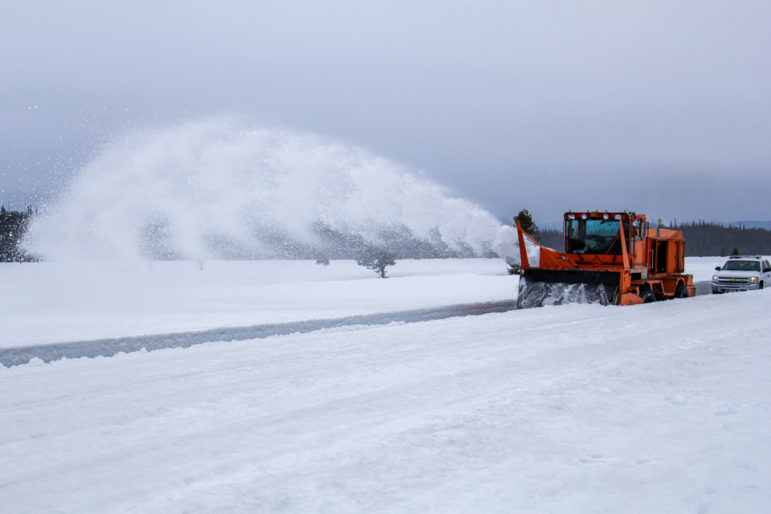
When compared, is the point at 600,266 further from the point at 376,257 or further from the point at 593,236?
the point at 376,257

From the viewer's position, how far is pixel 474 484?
4195 millimetres

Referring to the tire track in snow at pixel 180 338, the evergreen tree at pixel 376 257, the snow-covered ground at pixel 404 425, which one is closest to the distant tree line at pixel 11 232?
the evergreen tree at pixel 376 257

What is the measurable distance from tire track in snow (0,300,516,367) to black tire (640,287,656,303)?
465cm

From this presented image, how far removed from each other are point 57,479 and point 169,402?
84.2 inches

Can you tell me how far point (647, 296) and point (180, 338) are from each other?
512 inches

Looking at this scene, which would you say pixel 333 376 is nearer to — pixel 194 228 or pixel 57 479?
pixel 57 479

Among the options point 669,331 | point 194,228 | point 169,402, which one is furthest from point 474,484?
point 194,228

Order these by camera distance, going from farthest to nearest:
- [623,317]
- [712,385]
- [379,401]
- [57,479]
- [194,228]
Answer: [194,228] < [623,317] < [712,385] < [379,401] < [57,479]

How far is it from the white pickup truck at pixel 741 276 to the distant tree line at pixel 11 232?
76048mm

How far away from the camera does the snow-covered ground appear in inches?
161

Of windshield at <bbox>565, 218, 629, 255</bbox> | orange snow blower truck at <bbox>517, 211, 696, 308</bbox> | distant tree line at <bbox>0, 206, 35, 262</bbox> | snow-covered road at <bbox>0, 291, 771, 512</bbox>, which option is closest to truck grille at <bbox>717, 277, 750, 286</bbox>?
orange snow blower truck at <bbox>517, 211, 696, 308</bbox>

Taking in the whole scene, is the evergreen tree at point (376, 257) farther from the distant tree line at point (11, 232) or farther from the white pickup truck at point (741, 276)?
the distant tree line at point (11, 232)

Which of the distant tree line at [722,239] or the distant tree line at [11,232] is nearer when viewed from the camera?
the distant tree line at [11,232]

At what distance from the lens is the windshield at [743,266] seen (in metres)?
24.9
